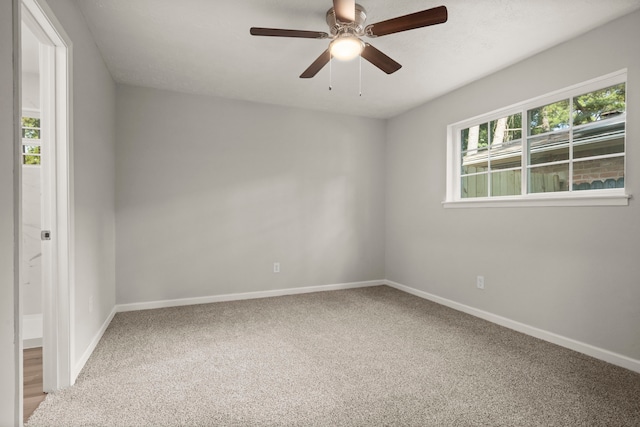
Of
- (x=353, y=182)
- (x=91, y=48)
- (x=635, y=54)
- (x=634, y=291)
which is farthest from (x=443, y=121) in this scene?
(x=91, y=48)

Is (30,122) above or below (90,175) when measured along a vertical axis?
above

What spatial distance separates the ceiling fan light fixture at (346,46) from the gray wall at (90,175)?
152 centimetres

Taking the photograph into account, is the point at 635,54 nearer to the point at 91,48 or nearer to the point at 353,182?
the point at 353,182

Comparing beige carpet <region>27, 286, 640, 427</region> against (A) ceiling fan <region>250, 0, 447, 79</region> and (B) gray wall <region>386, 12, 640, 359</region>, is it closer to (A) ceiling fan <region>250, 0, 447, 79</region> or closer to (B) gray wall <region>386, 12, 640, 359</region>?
(B) gray wall <region>386, 12, 640, 359</region>

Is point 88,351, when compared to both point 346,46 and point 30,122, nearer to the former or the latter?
point 30,122

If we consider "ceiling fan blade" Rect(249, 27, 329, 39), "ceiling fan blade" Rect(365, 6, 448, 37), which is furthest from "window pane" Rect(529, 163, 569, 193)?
"ceiling fan blade" Rect(249, 27, 329, 39)

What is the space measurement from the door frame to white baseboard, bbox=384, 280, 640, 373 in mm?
3341

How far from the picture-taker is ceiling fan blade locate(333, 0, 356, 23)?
184cm

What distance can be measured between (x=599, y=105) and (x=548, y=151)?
470 mm

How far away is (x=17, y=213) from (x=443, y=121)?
374 centimetres

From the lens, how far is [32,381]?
2.10m

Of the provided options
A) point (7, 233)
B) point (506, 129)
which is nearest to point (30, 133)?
point (7, 233)

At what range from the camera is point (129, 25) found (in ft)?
8.02

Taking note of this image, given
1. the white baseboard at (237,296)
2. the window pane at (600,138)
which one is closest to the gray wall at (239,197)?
the white baseboard at (237,296)
